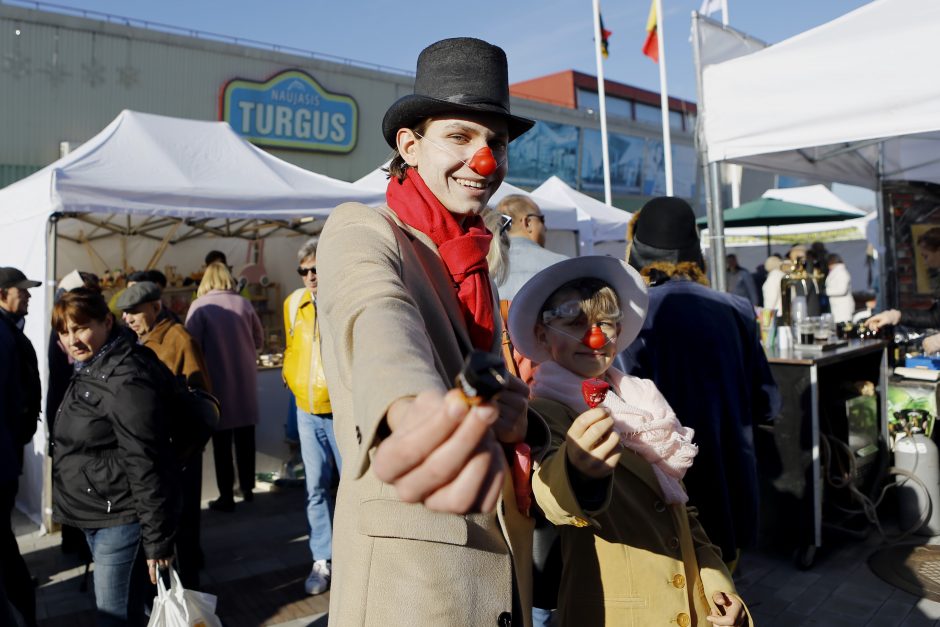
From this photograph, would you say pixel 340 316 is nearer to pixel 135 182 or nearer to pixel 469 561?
pixel 469 561

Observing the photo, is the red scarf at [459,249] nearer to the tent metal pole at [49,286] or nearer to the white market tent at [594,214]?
the tent metal pole at [49,286]

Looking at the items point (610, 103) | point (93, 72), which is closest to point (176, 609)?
point (93, 72)

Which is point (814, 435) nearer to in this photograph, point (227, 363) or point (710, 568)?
point (710, 568)

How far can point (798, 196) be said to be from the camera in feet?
46.8

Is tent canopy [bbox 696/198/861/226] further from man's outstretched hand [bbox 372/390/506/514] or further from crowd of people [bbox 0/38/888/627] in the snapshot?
man's outstretched hand [bbox 372/390/506/514]

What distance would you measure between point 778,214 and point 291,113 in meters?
10.9

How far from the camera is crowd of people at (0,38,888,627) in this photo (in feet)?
3.24

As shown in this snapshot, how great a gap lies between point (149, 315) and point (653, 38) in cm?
1580

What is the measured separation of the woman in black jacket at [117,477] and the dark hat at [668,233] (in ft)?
7.54

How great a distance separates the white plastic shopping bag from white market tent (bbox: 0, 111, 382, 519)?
3.15 m

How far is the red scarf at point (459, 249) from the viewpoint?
1.36m

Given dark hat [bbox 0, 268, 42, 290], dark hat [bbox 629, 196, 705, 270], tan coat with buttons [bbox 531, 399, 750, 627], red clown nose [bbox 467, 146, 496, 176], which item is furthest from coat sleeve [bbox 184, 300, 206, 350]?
red clown nose [bbox 467, 146, 496, 176]

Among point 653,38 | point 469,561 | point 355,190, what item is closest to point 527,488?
point 469,561

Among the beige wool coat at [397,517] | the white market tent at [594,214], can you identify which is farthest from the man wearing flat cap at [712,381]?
the white market tent at [594,214]
